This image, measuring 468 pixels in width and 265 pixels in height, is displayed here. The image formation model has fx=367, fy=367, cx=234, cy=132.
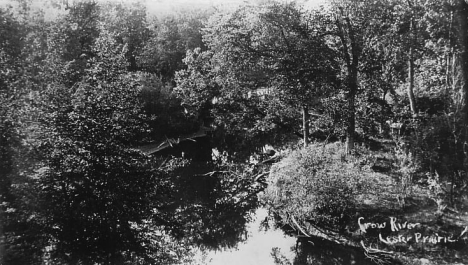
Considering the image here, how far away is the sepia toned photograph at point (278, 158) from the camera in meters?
12.1

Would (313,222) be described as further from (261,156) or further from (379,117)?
(261,156)

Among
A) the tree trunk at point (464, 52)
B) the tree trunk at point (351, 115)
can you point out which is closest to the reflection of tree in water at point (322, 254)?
the tree trunk at point (464, 52)

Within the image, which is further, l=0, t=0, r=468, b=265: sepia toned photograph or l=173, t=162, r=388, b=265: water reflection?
l=173, t=162, r=388, b=265: water reflection

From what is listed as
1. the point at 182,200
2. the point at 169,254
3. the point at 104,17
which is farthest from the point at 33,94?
the point at 104,17

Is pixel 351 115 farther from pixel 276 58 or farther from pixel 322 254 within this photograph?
pixel 322 254

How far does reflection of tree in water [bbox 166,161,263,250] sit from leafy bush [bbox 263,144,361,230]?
2784 millimetres

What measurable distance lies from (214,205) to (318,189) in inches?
272

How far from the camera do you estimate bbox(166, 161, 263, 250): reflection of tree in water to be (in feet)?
52.9

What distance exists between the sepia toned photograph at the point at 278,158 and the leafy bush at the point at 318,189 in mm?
61

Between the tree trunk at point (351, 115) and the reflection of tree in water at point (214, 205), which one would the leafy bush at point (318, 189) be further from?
the tree trunk at point (351, 115)

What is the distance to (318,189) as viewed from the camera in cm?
1375

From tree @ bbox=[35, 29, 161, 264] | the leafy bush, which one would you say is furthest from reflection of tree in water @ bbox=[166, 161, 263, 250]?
tree @ bbox=[35, 29, 161, 264]

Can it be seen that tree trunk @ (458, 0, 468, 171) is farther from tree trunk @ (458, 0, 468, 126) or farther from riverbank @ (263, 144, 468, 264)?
riverbank @ (263, 144, 468, 264)

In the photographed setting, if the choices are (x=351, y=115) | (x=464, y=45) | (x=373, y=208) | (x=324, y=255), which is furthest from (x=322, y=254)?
(x=464, y=45)
